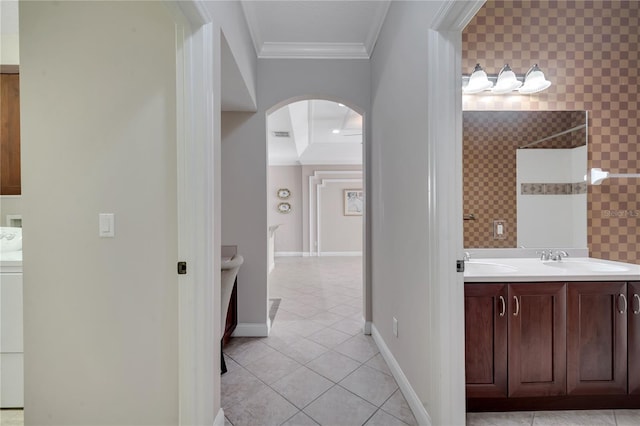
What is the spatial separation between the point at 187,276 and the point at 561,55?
9.64 ft

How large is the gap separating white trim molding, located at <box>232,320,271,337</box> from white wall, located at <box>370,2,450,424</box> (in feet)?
3.45

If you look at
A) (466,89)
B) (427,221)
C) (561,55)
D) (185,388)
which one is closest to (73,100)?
(185,388)

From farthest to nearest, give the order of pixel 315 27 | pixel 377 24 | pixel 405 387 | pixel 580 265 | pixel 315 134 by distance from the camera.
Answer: pixel 315 134 → pixel 315 27 → pixel 377 24 → pixel 580 265 → pixel 405 387

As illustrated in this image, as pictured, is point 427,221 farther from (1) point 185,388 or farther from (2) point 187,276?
(1) point 185,388

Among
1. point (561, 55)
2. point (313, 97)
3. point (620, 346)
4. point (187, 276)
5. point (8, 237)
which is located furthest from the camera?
point (313, 97)

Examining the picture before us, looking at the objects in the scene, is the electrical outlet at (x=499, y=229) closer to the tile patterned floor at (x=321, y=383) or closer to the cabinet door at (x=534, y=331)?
the cabinet door at (x=534, y=331)

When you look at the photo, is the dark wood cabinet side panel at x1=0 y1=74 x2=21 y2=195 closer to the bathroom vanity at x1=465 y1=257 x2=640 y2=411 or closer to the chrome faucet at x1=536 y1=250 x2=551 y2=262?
the bathroom vanity at x1=465 y1=257 x2=640 y2=411

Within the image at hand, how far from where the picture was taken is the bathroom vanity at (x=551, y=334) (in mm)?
1534

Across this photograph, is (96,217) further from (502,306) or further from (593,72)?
(593,72)

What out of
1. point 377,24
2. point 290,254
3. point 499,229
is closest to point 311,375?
point 499,229

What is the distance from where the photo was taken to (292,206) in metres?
8.09

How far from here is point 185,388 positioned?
1.27 m

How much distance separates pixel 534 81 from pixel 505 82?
0.22 m

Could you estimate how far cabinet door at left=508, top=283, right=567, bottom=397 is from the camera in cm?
154
